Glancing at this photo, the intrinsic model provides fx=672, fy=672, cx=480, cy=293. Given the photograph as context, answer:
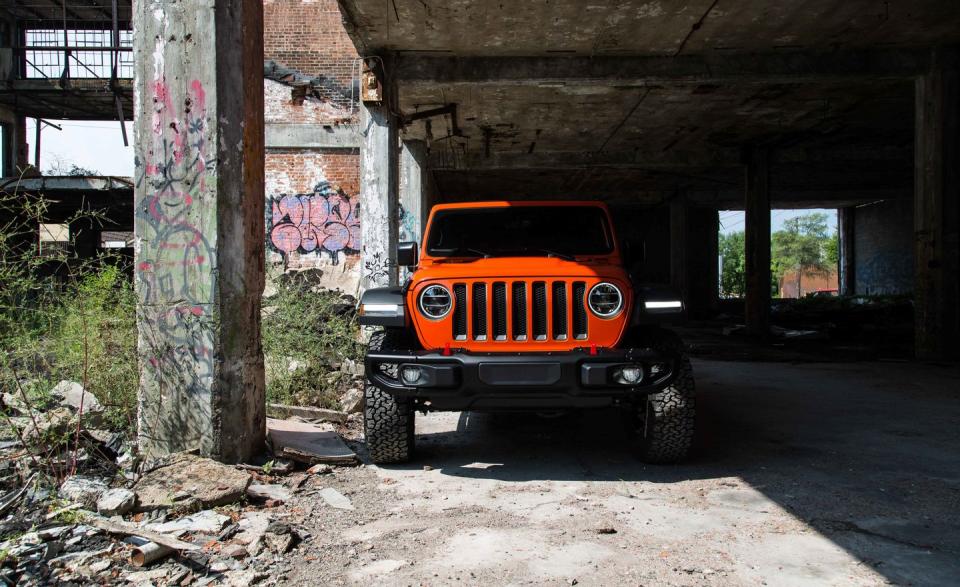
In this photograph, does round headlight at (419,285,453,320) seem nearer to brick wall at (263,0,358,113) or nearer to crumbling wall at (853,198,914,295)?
brick wall at (263,0,358,113)

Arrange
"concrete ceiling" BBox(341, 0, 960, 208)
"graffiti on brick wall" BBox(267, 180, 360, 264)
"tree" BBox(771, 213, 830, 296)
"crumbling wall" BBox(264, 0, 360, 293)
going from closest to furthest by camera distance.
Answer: "concrete ceiling" BBox(341, 0, 960, 208) < "crumbling wall" BBox(264, 0, 360, 293) < "graffiti on brick wall" BBox(267, 180, 360, 264) < "tree" BBox(771, 213, 830, 296)

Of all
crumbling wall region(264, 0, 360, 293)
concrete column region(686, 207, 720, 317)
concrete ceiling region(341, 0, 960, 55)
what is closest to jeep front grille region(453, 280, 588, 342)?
concrete ceiling region(341, 0, 960, 55)

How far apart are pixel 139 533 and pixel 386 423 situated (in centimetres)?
174

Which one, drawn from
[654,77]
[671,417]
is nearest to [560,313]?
[671,417]

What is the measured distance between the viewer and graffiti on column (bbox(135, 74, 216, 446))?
415 cm

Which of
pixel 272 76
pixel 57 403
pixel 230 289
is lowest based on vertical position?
pixel 57 403

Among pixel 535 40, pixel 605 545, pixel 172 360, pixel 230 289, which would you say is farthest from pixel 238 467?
pixel 535 40

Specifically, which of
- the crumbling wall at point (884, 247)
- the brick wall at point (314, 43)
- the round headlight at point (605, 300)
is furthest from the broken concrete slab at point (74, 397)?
the crumbling wall at point (884, 247)

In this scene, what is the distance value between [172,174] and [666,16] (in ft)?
24.5

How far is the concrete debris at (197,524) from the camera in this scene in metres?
3.33

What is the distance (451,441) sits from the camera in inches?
217

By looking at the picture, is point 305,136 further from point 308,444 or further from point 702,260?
point 702,260

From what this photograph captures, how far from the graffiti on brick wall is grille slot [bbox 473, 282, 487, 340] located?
1212 cm

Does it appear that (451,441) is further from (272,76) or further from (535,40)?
(272,76)
